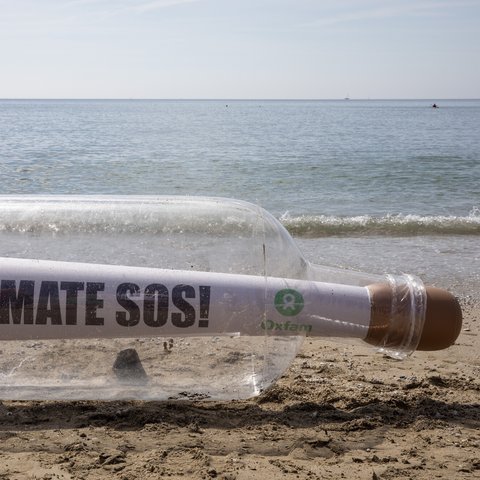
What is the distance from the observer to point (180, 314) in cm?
332

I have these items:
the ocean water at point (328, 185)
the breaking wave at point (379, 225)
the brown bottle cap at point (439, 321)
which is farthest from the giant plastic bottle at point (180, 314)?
the breaking wave at point (379, 225)

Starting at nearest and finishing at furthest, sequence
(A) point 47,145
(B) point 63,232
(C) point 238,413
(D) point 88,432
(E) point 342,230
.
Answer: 1. (D) point 88,432
2. (C) point 238,413
3. (B) point 63,232
4. (E) point 342,230
5. (A) point 47,145

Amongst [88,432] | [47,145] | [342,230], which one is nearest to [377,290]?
[88,432]

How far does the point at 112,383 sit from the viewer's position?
3447 millimetres

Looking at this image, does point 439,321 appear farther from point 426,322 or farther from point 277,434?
point 277,434

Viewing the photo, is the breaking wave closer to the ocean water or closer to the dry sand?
the ocean water

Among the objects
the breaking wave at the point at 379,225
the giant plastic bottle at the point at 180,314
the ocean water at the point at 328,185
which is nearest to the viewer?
the giant plastic bottle at the point at 180,314

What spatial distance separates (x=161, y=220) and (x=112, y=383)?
90cm

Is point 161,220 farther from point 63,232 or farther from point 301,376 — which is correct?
point 301,376

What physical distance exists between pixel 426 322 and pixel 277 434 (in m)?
0.87

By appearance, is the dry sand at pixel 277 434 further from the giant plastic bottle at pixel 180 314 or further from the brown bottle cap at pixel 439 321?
the brown bottle cap at pixel 439 321

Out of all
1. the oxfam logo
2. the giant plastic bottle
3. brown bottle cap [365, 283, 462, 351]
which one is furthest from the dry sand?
the oxfam logo

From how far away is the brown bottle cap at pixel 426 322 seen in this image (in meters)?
3.33

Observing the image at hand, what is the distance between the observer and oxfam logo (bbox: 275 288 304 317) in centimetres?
334
